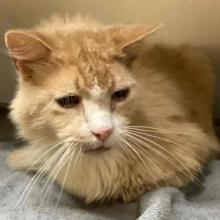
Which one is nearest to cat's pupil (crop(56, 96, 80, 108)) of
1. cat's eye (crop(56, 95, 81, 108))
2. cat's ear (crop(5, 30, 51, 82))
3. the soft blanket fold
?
cat's eye (crop(56, 95, 81, 108))

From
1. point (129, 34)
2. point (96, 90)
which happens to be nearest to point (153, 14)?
point (129, 34)

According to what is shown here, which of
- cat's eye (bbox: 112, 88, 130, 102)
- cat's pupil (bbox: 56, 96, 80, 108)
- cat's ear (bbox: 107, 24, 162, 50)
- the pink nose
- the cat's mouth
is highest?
cat's ear (bbox: 107, 24, 162, 50)

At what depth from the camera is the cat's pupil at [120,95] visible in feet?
3.99

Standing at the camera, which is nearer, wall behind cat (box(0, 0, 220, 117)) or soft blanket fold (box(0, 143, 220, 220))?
soft blanket fold (box(0, 143, 220, 220))

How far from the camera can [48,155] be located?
135cm

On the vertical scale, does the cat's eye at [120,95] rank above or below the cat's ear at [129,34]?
below

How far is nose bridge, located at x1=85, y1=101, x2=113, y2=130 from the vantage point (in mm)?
1133

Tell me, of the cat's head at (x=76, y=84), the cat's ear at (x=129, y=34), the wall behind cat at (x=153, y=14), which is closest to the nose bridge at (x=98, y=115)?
the cat's head at (x=76, y=84)

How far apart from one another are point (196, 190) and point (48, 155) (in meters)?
0.40

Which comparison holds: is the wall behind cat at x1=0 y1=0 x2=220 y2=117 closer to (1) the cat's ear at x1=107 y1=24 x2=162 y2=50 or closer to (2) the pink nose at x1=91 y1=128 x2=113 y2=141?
(1) the cat's ear at x1=107 y1=24 x2=162 y2=50

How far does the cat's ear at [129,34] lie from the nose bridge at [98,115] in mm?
156

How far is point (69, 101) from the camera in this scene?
1182 mm

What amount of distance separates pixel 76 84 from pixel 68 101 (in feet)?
0.14

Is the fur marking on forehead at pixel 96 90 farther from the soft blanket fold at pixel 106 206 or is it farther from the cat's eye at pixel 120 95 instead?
the soft blanket fold at pixel 106 206
